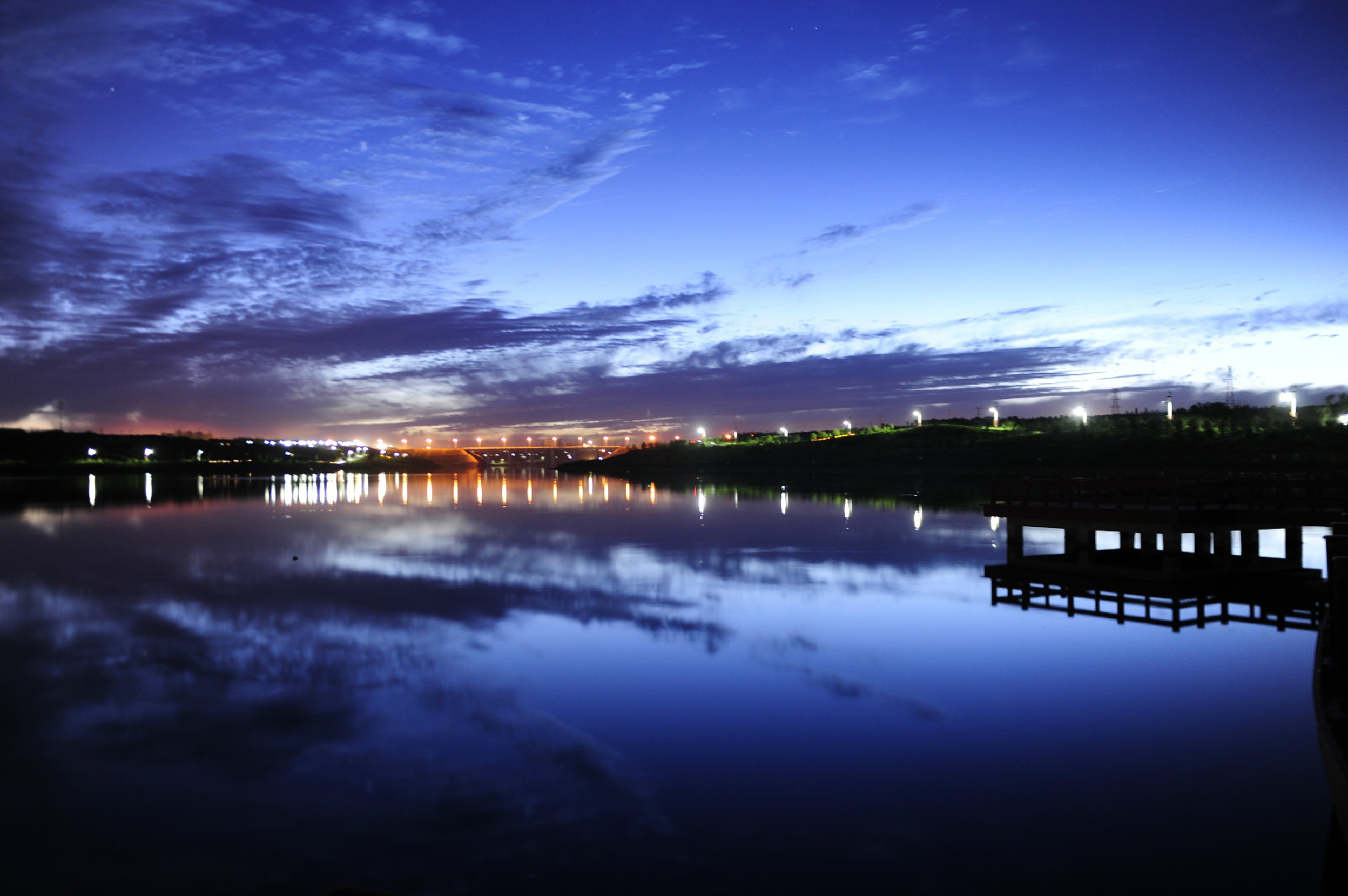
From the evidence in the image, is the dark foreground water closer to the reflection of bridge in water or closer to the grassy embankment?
the reflection of bridge in water

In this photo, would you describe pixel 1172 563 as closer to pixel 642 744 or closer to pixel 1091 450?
pixel 642 744

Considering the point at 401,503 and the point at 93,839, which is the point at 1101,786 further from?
the point at 401,503

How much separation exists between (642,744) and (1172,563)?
18.0 m

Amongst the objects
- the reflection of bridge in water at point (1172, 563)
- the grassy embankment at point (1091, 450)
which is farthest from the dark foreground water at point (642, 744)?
the grassy embankment at point (1091, 450)

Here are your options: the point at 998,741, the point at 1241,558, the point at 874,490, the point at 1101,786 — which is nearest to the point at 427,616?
the point at 998,741

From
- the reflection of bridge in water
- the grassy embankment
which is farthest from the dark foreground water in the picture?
the grassy embankment

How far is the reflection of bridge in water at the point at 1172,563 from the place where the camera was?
22406mm

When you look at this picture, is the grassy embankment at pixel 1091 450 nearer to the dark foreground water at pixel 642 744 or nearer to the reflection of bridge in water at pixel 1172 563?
the reflection of bridge in water at pixel 1172 563

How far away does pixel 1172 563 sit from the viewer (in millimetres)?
23938

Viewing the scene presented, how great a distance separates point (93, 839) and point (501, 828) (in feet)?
13.8

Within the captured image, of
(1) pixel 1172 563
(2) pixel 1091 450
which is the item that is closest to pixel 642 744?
(1) pixel 1172 563

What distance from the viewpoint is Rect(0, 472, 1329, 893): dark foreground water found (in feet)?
29.0

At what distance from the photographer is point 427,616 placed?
74.7 feet

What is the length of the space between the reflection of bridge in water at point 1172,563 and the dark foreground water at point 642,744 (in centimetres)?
161
